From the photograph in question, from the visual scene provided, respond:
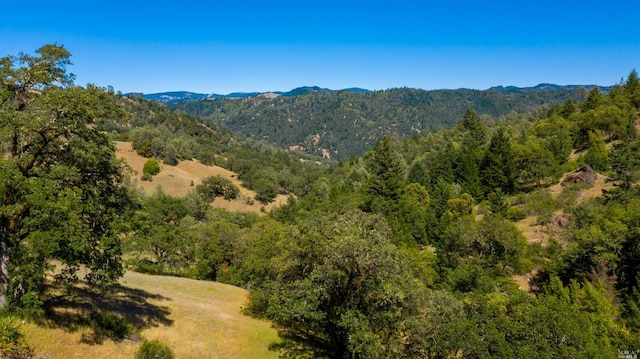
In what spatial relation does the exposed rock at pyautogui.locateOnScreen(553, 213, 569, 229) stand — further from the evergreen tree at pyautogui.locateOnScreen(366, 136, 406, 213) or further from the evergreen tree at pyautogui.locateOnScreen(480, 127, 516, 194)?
the evergreen tree at pyautogui.locateOnScreen(366, 136, 406, 213)

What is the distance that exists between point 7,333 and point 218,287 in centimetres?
2472

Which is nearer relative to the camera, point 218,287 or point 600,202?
point 218,287

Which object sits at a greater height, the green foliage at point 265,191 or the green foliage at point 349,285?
the green foliage at point 349,285

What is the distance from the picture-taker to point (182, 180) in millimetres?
127250

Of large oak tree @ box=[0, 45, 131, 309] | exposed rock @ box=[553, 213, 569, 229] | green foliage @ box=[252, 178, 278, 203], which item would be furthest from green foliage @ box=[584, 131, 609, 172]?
green foliage @ box=[252, 178, 278, 203]

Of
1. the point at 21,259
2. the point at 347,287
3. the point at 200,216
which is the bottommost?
the point at 200,216

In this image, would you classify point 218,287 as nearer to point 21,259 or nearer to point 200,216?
point 21,259

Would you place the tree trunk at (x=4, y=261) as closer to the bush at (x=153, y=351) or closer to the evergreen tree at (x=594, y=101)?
the bush at (x=153, y=351)

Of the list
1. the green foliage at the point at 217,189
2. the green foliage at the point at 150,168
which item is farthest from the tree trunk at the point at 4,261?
the green foliage at the point at 150,168

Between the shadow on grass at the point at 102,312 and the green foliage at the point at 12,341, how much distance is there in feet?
6.64

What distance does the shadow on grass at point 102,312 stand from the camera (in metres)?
19.6

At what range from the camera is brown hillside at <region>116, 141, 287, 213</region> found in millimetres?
118494

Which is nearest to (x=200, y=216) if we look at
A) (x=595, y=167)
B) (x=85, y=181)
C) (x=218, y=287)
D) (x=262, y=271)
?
(x=218, y=287)

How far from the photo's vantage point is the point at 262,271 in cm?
3519
